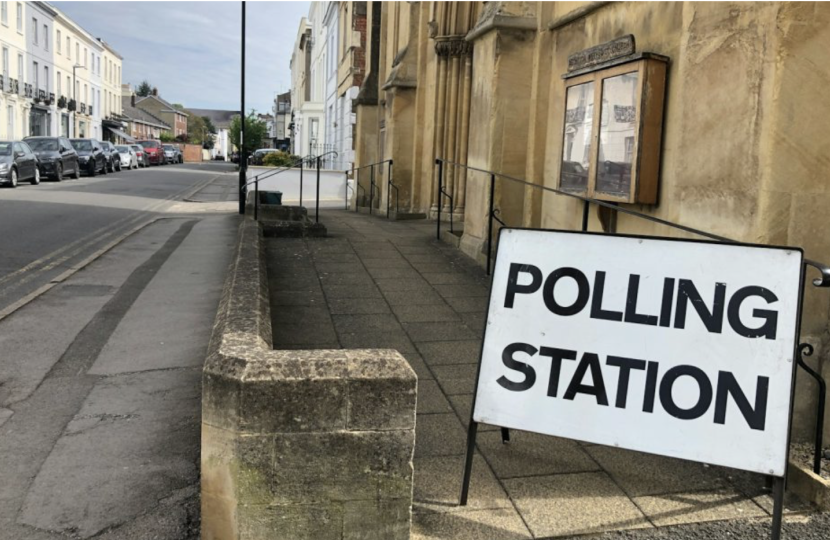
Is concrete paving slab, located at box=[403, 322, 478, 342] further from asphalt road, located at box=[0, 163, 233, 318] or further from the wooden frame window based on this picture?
asphalt road, located at box=[0, 163, 233, 318]

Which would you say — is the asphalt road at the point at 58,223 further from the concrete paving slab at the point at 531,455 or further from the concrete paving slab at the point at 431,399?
the concrete paving slab at the point at 531,455

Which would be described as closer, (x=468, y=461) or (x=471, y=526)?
(x=471, y=526)

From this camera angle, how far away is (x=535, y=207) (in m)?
8.74

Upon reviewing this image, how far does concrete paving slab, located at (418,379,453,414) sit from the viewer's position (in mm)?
4594

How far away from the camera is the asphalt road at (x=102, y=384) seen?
3621 mm

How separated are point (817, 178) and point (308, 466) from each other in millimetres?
3226

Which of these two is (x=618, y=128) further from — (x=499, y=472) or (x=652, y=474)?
(x=499, y=472)

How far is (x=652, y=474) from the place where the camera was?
3.85 m

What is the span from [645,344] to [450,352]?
2.61 metres

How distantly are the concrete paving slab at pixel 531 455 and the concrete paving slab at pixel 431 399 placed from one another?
1.27 ft

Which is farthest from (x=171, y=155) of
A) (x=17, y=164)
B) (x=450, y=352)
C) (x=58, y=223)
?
(x=450, y=352)

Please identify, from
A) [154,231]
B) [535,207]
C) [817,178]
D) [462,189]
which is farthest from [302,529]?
[154,231]

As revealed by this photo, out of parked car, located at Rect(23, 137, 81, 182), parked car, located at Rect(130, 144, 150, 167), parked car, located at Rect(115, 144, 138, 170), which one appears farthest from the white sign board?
parked car, located at Rect(130, 144, 150, 167)

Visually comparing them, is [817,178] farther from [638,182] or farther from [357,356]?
[357,356]
